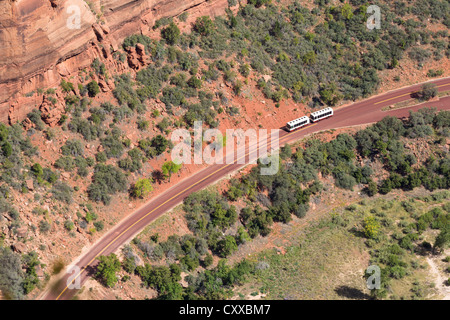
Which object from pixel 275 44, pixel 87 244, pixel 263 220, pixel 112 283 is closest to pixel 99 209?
pixel 87 244

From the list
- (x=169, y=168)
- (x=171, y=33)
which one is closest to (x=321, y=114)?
(x=171, y=33)

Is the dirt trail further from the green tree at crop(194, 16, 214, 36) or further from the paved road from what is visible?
the green tree at crop(194, 16, 214, 36)

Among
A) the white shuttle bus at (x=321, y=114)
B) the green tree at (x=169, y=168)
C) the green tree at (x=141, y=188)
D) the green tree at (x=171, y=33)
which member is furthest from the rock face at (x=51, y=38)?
the white shuttle bus at (x=321, y=114)

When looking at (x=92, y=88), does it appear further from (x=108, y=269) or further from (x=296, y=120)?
(x=296, y=120)

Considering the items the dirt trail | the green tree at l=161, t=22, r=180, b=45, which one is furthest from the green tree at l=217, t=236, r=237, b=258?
the green tree at l=161, t=22, r=180, b=45

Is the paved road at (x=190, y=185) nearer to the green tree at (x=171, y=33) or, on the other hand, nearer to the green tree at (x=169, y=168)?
the green tree at (x=169, y=168)

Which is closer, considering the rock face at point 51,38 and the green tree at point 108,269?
the green tree at point 108,269
